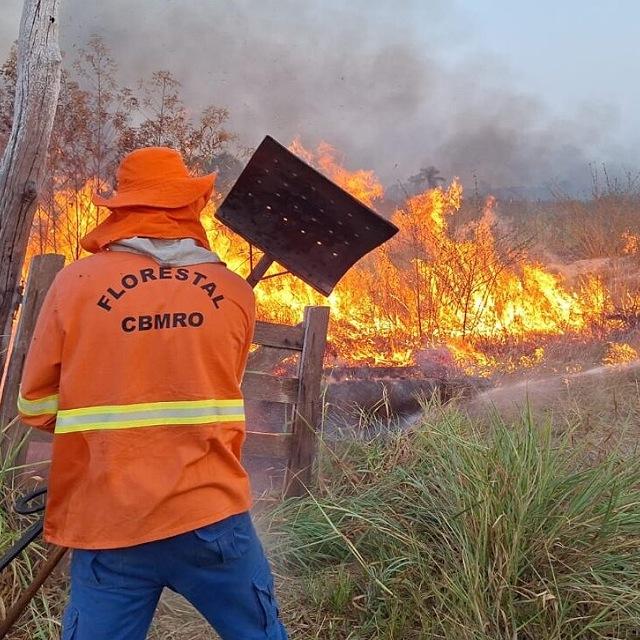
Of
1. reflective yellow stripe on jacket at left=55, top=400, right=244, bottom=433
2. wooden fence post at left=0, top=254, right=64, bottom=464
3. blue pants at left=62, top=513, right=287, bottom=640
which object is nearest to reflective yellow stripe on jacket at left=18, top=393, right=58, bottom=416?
reflective yellow stripe on jacket at left=55, top=400, right=244, bottom=433

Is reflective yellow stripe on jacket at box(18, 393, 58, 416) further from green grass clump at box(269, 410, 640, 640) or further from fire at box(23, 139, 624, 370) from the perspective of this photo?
fire at box(23, 139, 624, 370)

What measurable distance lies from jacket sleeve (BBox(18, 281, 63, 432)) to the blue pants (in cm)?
45

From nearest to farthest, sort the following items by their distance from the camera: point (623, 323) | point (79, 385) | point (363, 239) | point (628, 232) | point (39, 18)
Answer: point (79, 385), point (363, 239), point (39, 18), point (623, 323), point (628, 232)

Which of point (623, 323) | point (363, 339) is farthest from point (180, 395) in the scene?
point (623, 323)

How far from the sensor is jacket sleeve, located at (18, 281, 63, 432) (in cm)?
181

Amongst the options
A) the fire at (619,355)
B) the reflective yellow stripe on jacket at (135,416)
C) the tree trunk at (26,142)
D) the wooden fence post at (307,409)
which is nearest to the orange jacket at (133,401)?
the reflective yellow stripe on jacket at (135,416)

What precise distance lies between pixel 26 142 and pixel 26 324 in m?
1.48

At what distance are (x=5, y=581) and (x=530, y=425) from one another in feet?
9.15

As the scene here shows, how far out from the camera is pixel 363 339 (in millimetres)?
8234

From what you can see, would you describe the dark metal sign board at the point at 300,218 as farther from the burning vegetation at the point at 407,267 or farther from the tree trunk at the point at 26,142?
the burning vegetation at the point at 407,267

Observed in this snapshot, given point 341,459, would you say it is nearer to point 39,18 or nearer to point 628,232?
point 39,18

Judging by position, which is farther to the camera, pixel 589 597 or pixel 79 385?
pixel 589 597

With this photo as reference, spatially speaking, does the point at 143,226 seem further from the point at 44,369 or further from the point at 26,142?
the point at 26,142

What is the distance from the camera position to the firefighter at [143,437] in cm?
174
